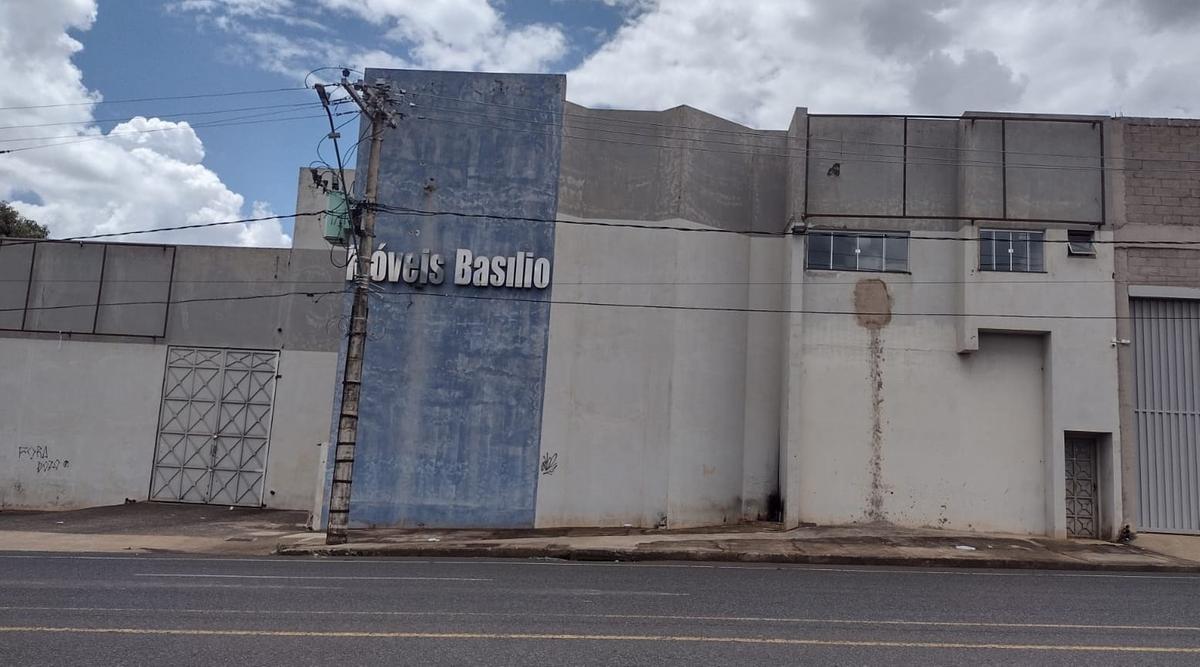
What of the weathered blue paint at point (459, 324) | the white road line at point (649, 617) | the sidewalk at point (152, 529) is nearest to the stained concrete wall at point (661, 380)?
the weathered blue paint at point (459, 324)

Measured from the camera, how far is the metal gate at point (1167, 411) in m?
17.6

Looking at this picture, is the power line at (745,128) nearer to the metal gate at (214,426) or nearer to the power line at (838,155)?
the power line at (838,155)

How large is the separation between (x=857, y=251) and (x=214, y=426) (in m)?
17.3

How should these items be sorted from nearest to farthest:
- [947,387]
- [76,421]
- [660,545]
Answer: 1. [660,545]
2. [947,387]
3. [76,421]

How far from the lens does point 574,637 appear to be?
7.30 metres

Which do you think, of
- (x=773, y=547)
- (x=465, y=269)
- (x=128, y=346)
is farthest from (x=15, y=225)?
(x=773, y=547)

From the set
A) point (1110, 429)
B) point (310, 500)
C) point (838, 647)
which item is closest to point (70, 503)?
point (310, 500)

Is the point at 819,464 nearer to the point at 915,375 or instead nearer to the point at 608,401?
the point at 915,375

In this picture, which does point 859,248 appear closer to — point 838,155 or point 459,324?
point 838,155

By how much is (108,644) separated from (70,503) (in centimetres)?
1959

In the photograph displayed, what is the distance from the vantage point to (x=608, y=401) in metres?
18.9

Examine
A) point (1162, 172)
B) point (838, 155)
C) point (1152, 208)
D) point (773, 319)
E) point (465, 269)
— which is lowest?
point (773, 319)

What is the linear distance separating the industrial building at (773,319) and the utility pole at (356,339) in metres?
1.64

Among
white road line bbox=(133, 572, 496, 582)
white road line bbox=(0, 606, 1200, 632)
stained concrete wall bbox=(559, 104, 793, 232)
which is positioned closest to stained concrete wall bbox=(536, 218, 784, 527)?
stained concrete wall bbox=(559, 104, 793, 232)
